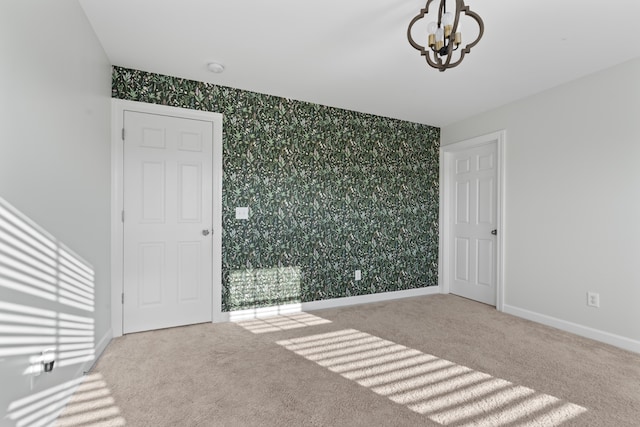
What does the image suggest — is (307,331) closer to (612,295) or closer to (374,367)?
(374,367)

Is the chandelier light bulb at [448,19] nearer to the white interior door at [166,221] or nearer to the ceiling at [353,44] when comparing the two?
the ceiling at [353,44]

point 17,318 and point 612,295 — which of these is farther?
point 612,295

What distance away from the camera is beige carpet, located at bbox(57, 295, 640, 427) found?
1.77 metres

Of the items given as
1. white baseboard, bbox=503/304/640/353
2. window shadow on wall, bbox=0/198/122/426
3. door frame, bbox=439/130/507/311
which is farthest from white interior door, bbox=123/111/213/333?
white baseboard, bbox=503/304/640/353

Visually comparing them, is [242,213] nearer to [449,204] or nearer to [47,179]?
[47,179]

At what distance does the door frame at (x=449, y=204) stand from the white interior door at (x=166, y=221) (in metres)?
3.23

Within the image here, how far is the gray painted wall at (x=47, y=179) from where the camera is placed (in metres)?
1.31

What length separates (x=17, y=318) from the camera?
4.48 ft

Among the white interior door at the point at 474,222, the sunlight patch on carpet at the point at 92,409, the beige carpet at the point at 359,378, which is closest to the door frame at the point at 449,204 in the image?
the white interior door at the point at 474,222

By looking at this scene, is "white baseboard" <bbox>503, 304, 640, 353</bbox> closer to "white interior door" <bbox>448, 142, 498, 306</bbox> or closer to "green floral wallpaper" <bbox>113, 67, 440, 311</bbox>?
"white interior door" <bbox>448, 142, 498, 306</bbox>

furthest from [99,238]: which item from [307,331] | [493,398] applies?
[493,398]

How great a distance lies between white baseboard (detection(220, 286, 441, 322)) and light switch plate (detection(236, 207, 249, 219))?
1001 millimetres

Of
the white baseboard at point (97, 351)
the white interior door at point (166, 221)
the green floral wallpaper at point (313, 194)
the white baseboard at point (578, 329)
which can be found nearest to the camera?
the white baseboard at point (97, 351)

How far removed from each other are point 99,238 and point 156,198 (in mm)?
662
